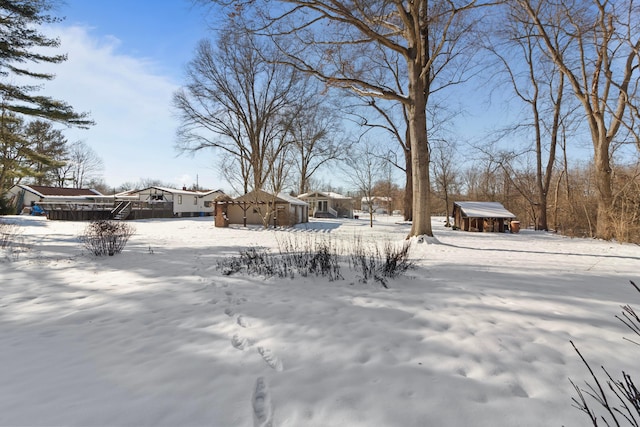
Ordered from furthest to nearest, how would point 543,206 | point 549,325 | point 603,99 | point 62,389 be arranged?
1. point 543,206
2. point 603,99
3. point 549,325
4. point 62,389

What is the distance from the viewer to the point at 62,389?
210cm

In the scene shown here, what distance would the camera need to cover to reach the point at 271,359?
8.41 ft

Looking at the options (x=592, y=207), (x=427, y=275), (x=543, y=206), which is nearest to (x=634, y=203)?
(x=592, y=207)

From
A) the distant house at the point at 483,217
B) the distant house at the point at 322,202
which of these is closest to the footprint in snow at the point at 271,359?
the distant house at the point at 483,217

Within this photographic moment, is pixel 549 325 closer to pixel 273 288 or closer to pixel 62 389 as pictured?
pixel 273 288

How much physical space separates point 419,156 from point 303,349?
9557 millimetres

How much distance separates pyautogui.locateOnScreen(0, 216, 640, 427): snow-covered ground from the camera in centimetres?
191

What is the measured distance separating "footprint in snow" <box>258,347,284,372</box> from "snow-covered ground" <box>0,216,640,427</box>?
0.02 meters

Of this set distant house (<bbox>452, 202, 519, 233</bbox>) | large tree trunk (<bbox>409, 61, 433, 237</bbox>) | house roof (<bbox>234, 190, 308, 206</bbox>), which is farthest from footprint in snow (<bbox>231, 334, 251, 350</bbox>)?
house roof (<bbox>234, 190, 308, 206</bbox>)

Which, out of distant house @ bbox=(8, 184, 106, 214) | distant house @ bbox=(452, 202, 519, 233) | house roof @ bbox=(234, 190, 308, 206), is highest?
distant house @ bbox=(8, 184, 106, 214)

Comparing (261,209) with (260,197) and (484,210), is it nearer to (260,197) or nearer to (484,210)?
(260,197)

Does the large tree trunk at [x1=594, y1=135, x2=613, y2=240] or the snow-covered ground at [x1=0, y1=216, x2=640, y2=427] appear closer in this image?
the snow-covered ground at [x1=0, y1=216, x2=640, y2=427]

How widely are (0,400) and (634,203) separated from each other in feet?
57.0

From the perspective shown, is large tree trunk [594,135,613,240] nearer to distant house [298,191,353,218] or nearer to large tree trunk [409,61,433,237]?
large tree trunk [409,61,433,237]
